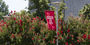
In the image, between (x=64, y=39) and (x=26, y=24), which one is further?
(x=26, y=24)

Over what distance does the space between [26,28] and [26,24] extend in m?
0.30

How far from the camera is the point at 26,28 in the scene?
9133 millimetres

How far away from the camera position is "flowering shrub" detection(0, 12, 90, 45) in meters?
8.44

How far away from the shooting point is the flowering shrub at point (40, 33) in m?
8.44

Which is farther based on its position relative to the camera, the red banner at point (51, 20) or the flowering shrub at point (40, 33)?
the flowering shrub at point (40, 33)

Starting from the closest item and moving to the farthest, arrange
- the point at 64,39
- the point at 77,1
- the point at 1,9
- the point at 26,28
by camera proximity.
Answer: the point at 64,39 → the point at 26,28 → the point at 77,1 → the point at 1,9

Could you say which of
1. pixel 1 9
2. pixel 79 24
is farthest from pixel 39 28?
pixel 1 9

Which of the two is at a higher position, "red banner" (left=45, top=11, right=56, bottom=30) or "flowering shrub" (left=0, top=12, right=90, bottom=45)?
"red banner" (left=45, top=11, right=56, bottom=30)

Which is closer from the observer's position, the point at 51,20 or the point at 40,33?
the point at 51,20

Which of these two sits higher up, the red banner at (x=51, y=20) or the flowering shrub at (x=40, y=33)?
the red banner at (x=51, y=20)

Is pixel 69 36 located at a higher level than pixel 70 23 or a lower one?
lower

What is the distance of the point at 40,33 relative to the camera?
898cm

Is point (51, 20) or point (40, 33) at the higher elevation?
point (51, 20)

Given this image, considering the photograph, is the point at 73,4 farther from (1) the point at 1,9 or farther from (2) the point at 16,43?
(1) the point at 1,9
